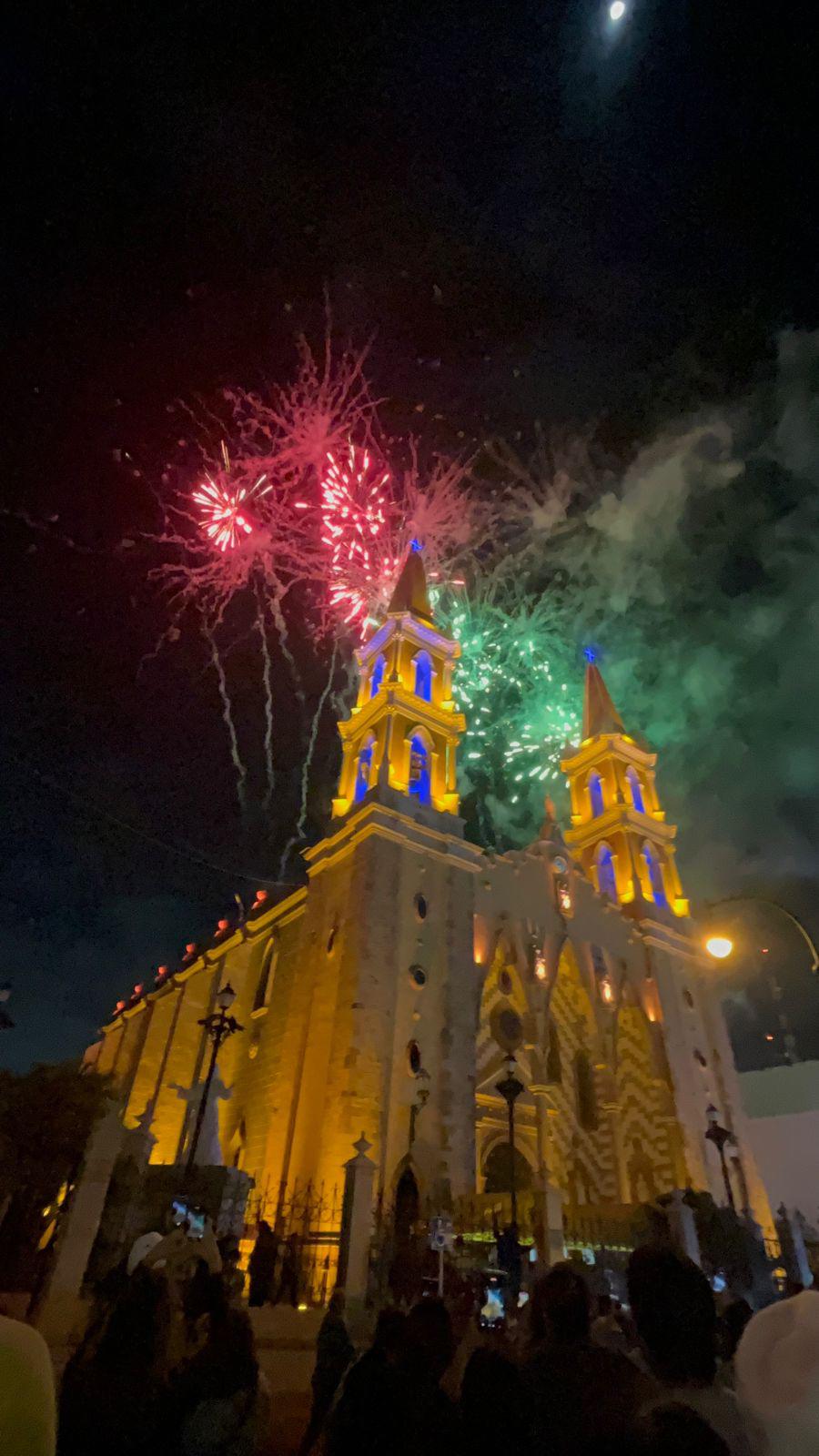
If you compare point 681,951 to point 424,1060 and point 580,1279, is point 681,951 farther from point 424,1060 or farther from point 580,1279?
point 580,1279

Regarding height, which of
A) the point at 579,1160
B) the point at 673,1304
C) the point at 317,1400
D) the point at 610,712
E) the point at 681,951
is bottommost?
the point at 317,1400

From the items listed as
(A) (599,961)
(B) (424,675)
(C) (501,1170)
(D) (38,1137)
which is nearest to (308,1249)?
(D) (38,1137)

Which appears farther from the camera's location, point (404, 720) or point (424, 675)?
point (424, 675)

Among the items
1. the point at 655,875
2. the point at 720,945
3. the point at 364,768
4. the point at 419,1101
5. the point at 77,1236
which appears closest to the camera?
the point at 77,1236

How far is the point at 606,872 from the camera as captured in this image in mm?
37656

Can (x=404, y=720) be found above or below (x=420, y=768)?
above

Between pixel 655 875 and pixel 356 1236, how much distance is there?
2790 cm

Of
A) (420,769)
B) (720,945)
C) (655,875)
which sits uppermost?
(655,875)

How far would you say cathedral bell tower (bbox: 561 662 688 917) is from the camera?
36.6m

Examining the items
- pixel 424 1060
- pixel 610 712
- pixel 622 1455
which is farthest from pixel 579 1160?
pixel 622 1455

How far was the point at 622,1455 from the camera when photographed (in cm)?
260

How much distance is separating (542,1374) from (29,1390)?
3052 mm

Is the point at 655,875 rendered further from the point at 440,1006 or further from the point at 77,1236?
the point at 77,1236

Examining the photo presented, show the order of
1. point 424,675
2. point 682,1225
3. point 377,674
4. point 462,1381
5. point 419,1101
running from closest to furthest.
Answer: point 462,1381 → point 682,1225 → point 419,1101 → point 424,675 → point 377,674
